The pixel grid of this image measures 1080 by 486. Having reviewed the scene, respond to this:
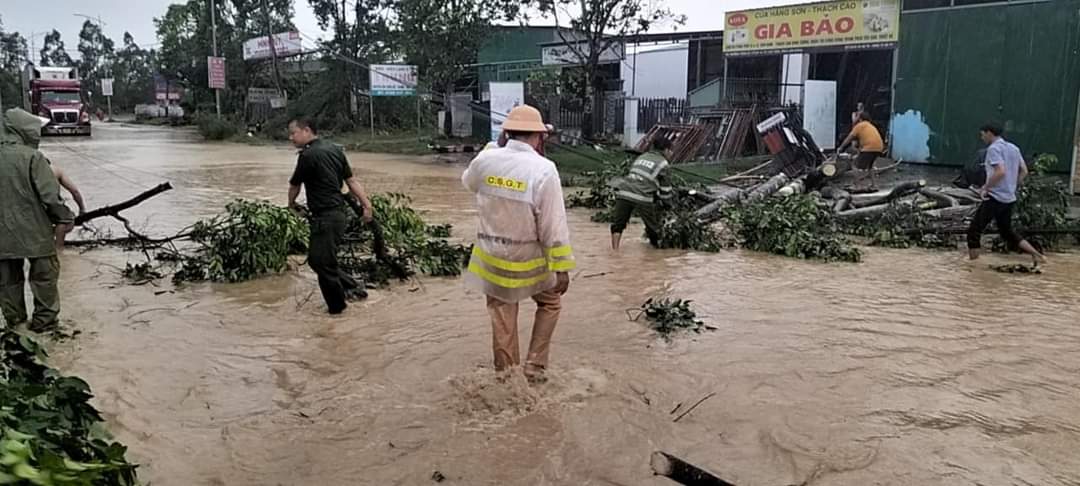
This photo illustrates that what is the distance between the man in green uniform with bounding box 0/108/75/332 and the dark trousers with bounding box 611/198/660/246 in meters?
6.15

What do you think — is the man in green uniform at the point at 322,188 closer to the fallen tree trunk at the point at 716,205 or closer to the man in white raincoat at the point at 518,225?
the man in white raincoat at the point at 518,225

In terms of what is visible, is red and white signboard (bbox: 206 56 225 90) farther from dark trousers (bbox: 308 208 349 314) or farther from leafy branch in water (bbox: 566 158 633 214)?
dark trousers (bbox: 308 208 349 314)

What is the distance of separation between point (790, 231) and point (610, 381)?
19.0 feet

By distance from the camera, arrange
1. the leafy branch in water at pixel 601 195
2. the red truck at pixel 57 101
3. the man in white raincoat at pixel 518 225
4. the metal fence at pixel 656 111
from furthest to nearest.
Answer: the red truck at pixel 57 101 < the metal fence at pixel 656 111 < the leafy branch in water at pixel 601 195 < the man in white raincoat at pixel 518 225

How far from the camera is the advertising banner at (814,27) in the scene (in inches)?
752

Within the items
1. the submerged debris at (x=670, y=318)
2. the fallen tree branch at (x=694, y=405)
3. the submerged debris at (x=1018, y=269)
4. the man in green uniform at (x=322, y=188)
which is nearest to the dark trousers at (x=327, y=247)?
the man in green uniform at (x=322, y=188)

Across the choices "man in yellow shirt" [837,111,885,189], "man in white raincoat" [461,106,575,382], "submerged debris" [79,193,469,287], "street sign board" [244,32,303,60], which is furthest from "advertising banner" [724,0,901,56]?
"street sign board" [244,32,303,60]

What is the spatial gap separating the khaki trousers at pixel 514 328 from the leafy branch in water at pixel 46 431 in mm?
2351

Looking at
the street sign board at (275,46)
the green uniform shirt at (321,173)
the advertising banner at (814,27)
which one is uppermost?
the street sign board at (275,46)

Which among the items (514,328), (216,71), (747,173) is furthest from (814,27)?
(216,71)

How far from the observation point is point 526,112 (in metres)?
5.08

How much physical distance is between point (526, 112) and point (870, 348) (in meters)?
3.45

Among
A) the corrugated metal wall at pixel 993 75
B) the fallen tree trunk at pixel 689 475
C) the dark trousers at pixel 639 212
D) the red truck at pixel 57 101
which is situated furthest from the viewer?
the red truck at pixel 57 101

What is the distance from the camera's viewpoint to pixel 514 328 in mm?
5320
